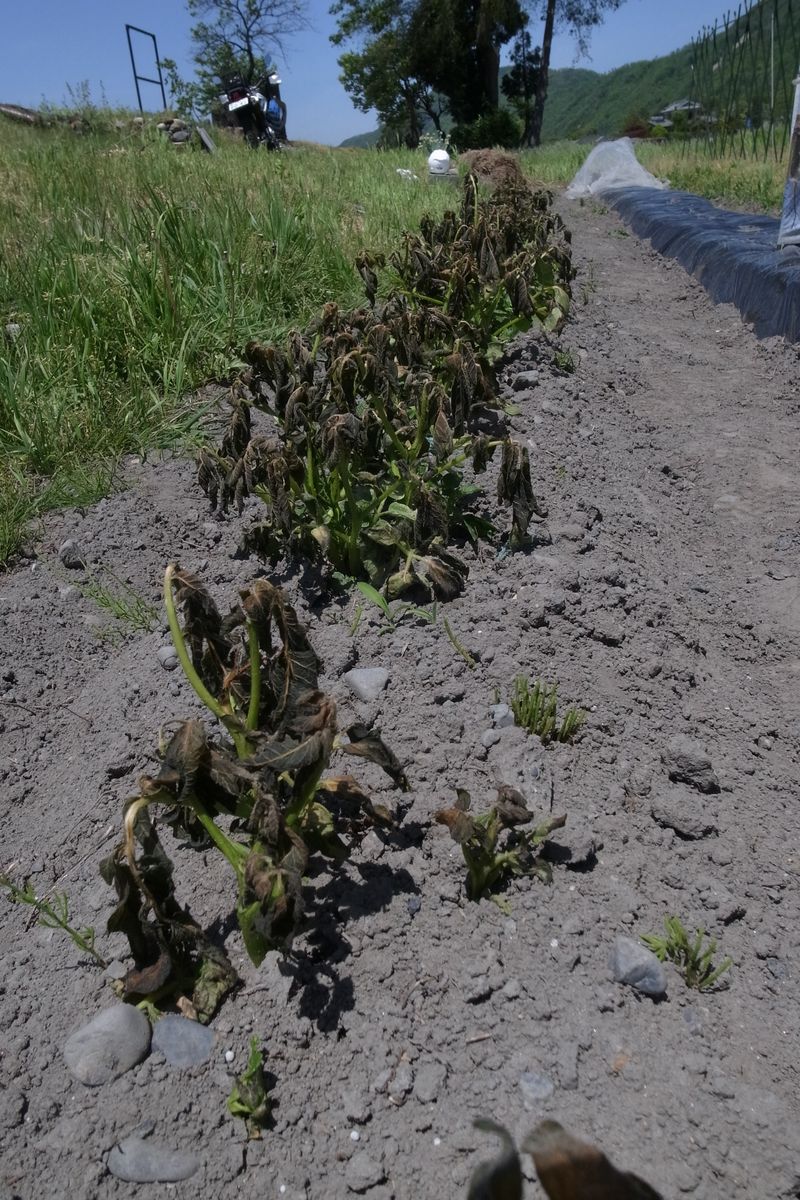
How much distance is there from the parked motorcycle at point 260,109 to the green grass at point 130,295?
13.3 metres

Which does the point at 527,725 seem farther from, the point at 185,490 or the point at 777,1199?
the point at 185,490

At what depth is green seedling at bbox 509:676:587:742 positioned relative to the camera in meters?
1.96

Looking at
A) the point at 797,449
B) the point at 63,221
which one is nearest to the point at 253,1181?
the point at 797,449

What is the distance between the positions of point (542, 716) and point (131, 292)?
2.97 meters

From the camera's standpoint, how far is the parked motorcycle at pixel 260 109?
709 inches

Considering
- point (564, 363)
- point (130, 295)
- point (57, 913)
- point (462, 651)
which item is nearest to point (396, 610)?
point (462, 651)

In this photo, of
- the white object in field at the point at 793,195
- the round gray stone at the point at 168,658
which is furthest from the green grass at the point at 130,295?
the white object in field at the point at 793,195

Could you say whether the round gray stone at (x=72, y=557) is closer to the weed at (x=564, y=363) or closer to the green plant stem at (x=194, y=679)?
the green plant stem at (x=194, y=679)

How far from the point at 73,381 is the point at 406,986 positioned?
297 centimetres

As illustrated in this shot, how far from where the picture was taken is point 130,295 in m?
3.98

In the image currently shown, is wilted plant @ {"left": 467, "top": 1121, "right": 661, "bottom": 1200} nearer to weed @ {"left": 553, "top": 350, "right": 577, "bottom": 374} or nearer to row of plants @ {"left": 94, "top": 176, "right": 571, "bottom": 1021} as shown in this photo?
row of plants @ {"left": 94, "top": 176, "right": 571, "bottom": 1021}

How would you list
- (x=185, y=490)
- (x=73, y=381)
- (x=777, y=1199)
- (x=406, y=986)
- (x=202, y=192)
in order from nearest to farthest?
(x=777, y=1199) → (x=406, y=986) → (x=185, y=490) → (x=73, y=381) → (x=202, y=192)

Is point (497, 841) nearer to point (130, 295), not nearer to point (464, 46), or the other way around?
point (130, 295)

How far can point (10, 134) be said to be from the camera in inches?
395
